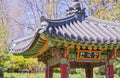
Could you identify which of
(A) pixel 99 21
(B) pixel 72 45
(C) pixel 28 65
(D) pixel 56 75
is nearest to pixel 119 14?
(D) pixel 56 75

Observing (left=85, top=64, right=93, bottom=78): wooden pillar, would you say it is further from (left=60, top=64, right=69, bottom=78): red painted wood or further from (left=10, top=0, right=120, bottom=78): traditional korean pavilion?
(left=60, top=64, right=69, bottom=78): red painted wood

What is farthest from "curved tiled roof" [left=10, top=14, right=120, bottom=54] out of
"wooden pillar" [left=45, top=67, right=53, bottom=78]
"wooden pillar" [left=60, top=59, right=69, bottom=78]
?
"wooden pillar" [left=45, top=67, right=53, bottom=78]

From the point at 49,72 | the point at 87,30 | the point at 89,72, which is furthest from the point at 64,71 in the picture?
the point at 89,72

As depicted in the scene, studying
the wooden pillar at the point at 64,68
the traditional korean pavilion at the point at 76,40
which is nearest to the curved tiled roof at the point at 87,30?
the traditional korean pavilion at the point at 76,40

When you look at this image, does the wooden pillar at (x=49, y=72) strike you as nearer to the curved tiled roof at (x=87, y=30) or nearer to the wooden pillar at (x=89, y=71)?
the wooden pillar at (x=89, y=71)

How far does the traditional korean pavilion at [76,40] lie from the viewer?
5867 millimetres

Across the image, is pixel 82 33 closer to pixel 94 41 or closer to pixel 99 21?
pixel 94 41

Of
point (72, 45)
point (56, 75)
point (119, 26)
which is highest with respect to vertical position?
point (119, 26)

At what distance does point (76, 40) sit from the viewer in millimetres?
5977

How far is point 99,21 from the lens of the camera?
7.22m

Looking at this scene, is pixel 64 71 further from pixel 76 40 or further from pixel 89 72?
pixel 89 72

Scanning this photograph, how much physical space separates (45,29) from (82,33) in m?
1.17

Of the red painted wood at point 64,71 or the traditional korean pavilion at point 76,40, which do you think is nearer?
the traditional korean pavilion at point 76,40

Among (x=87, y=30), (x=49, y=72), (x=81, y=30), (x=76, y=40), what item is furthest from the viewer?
(x=49, y=72)
